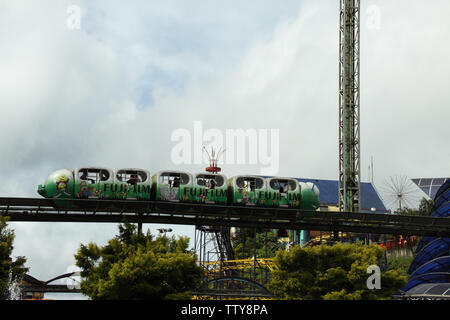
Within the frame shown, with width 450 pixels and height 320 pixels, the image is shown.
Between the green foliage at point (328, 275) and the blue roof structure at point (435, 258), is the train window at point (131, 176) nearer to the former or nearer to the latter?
the green foliage at point (328, 275)

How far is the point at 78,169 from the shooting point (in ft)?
152

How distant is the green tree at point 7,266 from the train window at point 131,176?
1018 centimetres

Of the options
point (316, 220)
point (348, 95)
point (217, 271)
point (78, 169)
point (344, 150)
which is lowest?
point (217, 271)

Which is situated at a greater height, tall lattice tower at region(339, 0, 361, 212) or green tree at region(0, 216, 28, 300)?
tall lattice tower at region(339, 0, 361, 212)

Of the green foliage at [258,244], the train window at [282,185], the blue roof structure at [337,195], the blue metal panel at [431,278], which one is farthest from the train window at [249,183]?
the blue roof structure at [337,195]

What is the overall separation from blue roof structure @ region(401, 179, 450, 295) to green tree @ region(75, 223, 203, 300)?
2982 centimetres

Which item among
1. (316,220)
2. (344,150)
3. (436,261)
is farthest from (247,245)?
(316,220)

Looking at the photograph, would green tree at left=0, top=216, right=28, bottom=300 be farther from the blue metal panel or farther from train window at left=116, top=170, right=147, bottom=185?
the blue metal panel

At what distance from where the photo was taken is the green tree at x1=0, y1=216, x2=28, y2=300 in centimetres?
3788

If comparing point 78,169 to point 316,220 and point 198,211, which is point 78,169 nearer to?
point 198,211

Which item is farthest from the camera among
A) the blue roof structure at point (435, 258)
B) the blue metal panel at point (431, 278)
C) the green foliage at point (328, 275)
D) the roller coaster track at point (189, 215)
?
the blue roof structure at point (435, 258)

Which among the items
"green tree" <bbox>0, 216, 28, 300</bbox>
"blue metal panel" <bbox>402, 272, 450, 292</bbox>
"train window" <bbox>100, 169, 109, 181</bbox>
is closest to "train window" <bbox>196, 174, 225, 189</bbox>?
"train window" <bbox>100, 169, 109, 181</bbox>

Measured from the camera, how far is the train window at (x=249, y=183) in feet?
162
